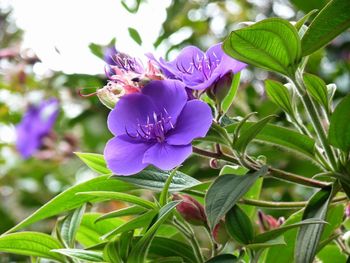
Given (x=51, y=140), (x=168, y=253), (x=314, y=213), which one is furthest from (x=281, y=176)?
(x=51, y=140)

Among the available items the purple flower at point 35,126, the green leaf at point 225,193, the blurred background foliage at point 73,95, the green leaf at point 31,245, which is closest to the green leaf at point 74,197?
the green leaf at point 31,245

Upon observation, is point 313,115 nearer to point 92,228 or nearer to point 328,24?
point 328,24

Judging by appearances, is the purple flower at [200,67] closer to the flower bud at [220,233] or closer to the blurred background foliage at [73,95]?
the flower bud at [220,233]

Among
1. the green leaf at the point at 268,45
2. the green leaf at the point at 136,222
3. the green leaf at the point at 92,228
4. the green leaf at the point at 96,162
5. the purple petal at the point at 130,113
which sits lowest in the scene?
the green leaf at the point at 92,228

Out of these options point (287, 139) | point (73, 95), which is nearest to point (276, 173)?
point (287, 139)

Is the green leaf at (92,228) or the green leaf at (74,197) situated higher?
the green leaf at (74,197)

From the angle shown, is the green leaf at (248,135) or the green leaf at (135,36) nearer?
the green leaf at (248,135)
